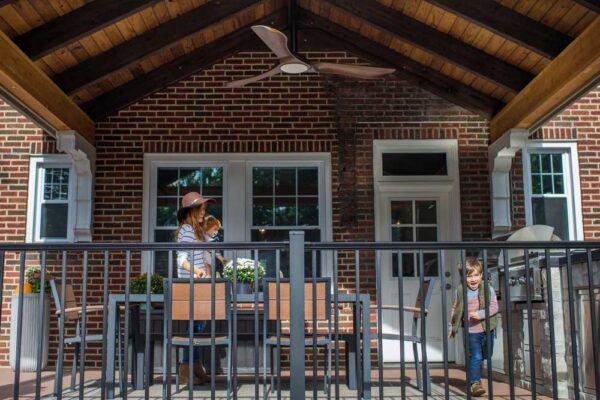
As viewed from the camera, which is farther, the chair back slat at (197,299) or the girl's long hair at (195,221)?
the girl's long hair at (195,221)

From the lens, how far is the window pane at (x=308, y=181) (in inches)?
326

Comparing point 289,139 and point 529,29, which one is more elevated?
point 529,29

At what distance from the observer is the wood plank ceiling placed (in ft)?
20.3

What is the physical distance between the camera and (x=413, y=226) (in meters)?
8.25

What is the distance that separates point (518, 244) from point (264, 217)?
4470mm

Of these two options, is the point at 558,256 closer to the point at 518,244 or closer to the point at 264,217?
the point at 518,244

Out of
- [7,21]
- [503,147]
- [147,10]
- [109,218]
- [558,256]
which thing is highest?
[147,10]

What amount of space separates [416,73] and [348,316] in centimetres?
292

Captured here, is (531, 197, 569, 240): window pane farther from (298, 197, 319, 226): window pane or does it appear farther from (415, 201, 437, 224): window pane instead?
(298, 197, 319, 226): window pane

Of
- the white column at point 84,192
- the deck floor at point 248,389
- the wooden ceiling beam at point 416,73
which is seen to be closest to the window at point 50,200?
the white column at point 84,192

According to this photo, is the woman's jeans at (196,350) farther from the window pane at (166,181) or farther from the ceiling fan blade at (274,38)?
the window pane at (166,181)

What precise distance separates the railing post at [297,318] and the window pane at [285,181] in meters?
4.16

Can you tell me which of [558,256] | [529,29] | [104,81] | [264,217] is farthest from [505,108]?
[104,81]

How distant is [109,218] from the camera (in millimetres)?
8141
